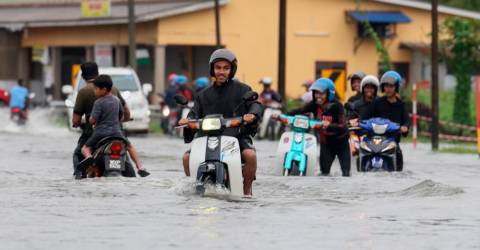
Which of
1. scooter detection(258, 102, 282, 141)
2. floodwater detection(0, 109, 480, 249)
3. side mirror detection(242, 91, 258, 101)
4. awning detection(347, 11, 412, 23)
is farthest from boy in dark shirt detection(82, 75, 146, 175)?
awning detection(347, 11, 412, 23)

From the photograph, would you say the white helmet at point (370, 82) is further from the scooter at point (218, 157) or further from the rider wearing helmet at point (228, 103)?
the scooter at point (218, 157)

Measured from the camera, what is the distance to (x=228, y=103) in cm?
1534

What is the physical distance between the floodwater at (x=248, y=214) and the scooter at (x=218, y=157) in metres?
0.20

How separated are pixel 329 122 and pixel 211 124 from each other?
4816 mm

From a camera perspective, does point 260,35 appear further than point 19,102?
Yes

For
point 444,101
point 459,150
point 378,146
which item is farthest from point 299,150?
point 444,101

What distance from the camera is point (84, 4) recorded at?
55.2 metres

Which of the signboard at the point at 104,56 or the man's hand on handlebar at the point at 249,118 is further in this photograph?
the signboard at the point at 104,56

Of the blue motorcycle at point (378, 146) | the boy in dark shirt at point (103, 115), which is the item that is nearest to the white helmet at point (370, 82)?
the blue motorcycle at point (378, 146)

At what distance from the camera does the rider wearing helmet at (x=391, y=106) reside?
20.0 metres

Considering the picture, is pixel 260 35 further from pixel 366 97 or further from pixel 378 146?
pixel 378 146

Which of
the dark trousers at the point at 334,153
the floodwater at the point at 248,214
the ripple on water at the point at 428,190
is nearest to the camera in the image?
the floodwater at the point at 248,214

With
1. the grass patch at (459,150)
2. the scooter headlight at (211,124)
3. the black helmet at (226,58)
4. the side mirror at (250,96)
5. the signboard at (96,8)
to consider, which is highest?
the signboard at (96,8)

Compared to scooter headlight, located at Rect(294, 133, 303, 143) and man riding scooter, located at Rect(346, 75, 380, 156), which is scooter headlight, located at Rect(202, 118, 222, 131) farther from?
man riding scooter, located at Rect(346, 75, 380, 156)
